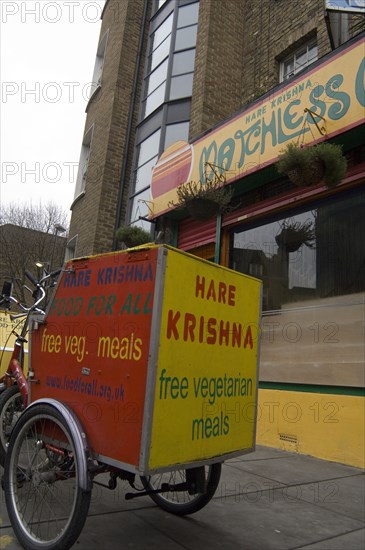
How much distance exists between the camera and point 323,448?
5371 mm

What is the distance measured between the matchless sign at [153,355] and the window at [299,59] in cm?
667

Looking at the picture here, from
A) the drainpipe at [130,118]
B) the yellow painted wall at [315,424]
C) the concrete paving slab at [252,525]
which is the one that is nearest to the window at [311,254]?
the yellow painted wall at [315,424]

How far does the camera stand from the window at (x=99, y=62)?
14886 millimetres

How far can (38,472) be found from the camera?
282cm

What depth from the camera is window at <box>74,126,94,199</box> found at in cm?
1380

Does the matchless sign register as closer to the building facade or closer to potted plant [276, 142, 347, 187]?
the building facade

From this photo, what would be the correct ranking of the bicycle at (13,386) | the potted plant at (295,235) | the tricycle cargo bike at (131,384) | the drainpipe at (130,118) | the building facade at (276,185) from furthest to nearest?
the drainpipe at (130,118) < the potted plant at (295,235) < the building facade at (276,185) < the bicycle at (13,386) < the tricycle cargo bike at (131,384)

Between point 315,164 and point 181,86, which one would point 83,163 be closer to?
point 181,86

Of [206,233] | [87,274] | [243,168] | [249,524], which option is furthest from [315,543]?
[206,233]

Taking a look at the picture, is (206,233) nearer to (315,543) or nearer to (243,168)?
(243,168)

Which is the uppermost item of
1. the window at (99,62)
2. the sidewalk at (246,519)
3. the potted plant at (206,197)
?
the window at (99,62)

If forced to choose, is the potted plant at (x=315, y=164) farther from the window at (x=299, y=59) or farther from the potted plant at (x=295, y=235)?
the window at (x=299, y=59)

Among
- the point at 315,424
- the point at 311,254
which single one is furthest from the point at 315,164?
the point at 315,424

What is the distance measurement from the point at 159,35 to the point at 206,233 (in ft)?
24.1
